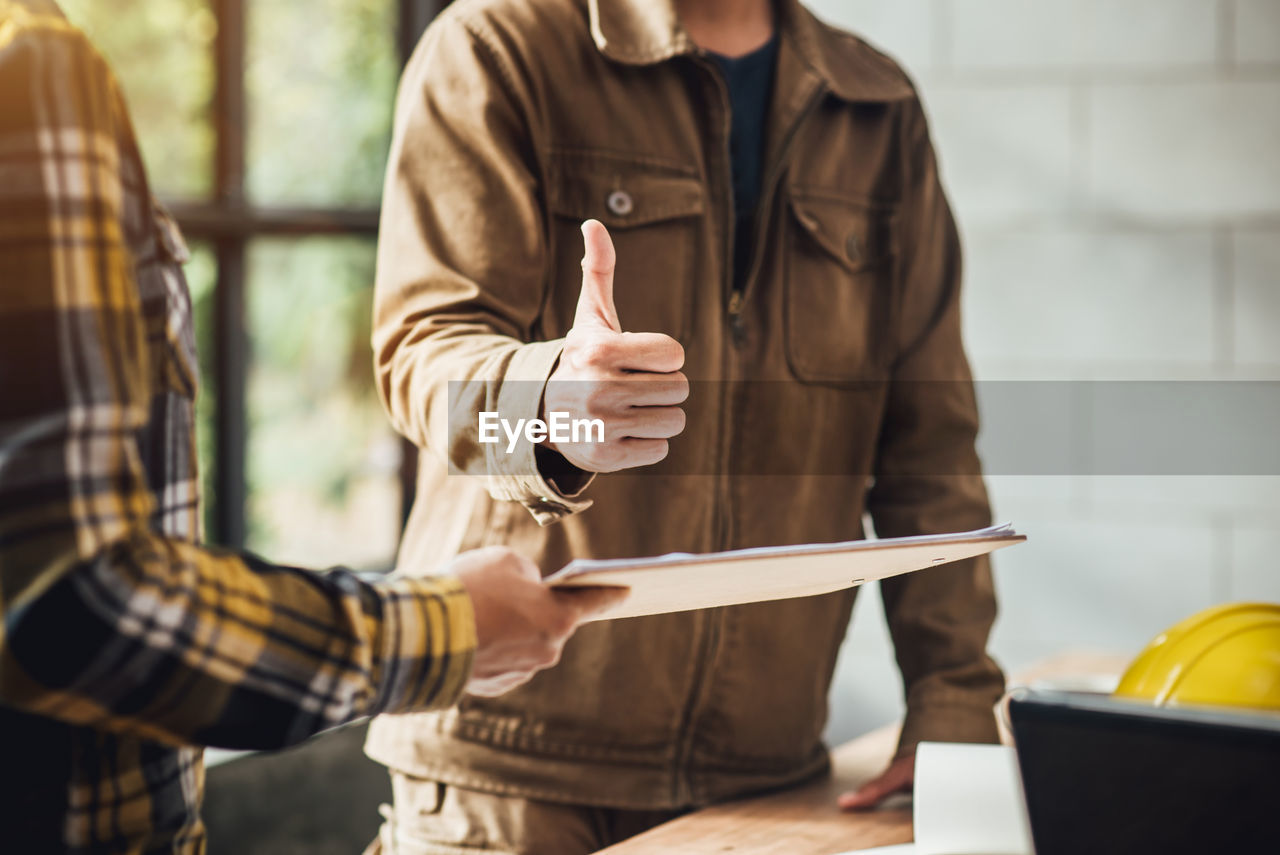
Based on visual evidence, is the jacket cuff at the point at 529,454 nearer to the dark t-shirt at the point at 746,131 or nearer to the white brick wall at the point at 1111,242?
the dark t-shirt at the point at 746,131

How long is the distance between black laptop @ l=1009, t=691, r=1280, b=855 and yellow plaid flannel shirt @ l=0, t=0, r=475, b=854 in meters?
0.29

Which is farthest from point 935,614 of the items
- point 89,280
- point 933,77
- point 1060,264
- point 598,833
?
point 933,77

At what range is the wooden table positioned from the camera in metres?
0.96

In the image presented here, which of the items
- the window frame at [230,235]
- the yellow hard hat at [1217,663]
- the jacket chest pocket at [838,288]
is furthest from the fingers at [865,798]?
the window frame at [230,235]

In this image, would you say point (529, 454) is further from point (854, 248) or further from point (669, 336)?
point (854, 248)

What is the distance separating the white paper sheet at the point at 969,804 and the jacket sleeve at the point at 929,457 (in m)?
0.32

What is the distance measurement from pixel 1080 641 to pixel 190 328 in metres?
1.84

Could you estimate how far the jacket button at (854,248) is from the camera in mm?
1229

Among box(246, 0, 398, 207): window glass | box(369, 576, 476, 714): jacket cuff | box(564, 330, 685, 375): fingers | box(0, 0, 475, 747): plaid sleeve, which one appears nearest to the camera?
box(0, 0, 475, 747): plaid sleeve

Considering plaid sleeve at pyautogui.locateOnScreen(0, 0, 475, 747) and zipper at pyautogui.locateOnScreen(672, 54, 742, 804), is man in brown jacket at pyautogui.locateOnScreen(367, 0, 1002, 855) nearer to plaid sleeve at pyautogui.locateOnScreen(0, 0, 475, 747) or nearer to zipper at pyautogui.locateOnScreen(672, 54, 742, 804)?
zipper at pyautogui.locateOnScreen(672, 54, 742, 804)

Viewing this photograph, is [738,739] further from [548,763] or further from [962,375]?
[962,375]

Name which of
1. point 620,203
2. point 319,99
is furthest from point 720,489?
point 319,99

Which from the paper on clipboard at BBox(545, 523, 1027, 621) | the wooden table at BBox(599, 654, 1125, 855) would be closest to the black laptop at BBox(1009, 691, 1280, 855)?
the paper on clipboard at BBox(545, 523, 1027, 621)

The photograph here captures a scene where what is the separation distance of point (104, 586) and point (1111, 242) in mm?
1948
